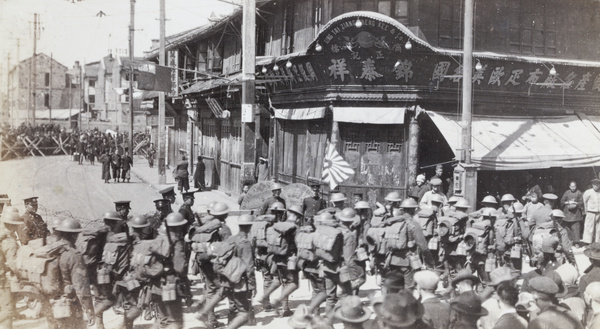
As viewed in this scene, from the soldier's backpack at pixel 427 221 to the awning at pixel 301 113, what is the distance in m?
5.63

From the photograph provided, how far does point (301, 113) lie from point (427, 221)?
23.3ft

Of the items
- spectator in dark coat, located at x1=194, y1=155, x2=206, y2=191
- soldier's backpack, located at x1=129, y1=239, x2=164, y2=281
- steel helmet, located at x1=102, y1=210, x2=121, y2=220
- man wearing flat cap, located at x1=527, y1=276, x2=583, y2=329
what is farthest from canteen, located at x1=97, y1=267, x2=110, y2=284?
spectator in dark coat, located at x1=194, y1=155, x2=206, y2=191

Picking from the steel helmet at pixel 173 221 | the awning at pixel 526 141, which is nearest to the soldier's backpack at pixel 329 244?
the steel helmet at pixel 173 221

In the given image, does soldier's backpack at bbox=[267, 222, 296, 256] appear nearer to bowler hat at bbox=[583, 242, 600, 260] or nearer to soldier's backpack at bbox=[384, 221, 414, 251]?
soldier's backpack at bbox=[384, 221, 414, 251]

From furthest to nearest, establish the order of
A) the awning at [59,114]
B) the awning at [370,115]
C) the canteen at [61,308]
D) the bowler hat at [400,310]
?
the awning at [59,114], the awning at [370,115], the canteen at [61,308], the bowler hat at [400,310]

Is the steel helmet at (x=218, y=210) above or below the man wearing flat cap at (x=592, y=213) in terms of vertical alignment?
above

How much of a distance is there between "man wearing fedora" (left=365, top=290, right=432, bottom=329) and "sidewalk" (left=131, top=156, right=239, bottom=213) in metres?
8.78

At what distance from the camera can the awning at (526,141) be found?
13977mm

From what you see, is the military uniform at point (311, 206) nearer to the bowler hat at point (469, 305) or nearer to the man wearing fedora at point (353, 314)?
the bowler hat at point (469, 305)

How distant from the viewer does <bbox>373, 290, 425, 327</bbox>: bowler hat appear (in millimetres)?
4918

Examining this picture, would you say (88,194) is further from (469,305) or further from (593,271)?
(593,271)

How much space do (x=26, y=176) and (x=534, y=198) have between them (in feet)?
77.4

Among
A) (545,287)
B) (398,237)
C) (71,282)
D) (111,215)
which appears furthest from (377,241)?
(71,282)

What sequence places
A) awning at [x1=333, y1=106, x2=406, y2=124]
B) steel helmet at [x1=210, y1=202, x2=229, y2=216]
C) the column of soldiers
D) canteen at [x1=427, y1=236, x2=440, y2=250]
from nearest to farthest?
the column of soldiers < steel helmet at [x1=210, y1=202, x2=229, y2=216] < canteen at [x1=427, y1=236, x2=440, y2=250] < awning at [x1=333, y1=106, x2=406, y2=124]
